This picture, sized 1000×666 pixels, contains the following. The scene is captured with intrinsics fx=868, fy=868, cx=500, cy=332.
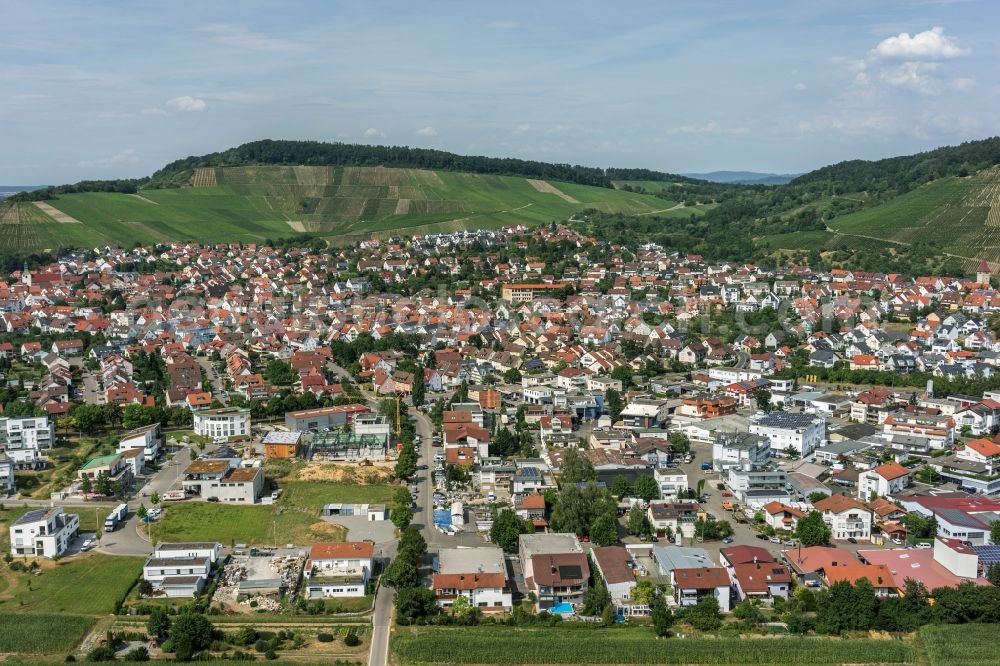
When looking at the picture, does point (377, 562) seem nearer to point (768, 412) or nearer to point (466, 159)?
point (768, 412)

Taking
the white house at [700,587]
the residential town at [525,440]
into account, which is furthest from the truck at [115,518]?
the white house at [700,587]

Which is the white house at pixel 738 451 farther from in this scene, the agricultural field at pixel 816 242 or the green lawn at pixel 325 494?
the agricultural field at pixel 816 242

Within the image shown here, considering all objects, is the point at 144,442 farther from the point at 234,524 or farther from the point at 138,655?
the point at 138,655

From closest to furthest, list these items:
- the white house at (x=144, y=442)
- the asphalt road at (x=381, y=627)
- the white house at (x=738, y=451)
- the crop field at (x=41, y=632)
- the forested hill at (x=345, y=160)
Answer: the asphalt road at (x=381, y=627) → the crop field at (x=41, y=632) → the white house at (x=738, y=451) → the white house at (x=144, y=442) → the forested hill at (x=345, y=160)

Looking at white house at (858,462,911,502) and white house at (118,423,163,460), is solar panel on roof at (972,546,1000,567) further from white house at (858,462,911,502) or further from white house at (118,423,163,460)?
white house at (118,423,163,460)

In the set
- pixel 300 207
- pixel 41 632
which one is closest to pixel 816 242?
pixel 300 207
